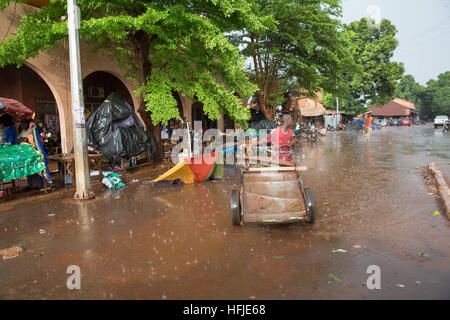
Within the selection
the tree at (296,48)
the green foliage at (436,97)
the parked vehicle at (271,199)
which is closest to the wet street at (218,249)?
the parked vehicle at (271,199)

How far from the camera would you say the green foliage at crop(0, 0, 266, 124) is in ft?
28.6

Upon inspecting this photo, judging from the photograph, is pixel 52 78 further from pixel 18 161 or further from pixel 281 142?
pixel 281 142

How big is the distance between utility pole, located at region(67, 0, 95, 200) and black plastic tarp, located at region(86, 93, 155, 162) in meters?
2.78

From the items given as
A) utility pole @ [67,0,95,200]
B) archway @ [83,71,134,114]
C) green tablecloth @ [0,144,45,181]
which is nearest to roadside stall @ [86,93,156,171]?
green tablecloth @ [0,144,45,181]

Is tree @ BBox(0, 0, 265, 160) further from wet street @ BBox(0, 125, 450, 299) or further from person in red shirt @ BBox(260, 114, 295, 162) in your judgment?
wet street @ BBox(0, 125, 450, 299)

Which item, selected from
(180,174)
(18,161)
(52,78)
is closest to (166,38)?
(180,174)

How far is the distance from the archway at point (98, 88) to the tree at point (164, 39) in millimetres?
2928

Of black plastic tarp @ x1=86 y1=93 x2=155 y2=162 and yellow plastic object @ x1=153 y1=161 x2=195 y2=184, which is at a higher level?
black plastic tarp @ x1=86 y1=93 x2=155 y2=162

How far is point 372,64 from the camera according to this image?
45688 millimetres

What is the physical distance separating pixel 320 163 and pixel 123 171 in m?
7.61

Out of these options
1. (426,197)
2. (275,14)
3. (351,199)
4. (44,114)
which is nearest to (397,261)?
(351,199)

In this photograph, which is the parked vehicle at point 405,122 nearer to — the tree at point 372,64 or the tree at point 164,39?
the tree at point 372,64

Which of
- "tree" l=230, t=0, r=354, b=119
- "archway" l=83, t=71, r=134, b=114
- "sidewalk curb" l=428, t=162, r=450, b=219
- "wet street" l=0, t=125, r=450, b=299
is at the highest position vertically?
"tree" l=230, t=0, r=354, b=119
